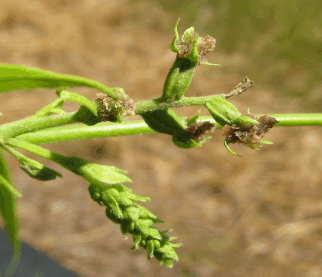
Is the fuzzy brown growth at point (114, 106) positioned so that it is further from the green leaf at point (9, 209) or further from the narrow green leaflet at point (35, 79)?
the green leaf at point (9, 209)

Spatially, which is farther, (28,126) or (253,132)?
(28,126)

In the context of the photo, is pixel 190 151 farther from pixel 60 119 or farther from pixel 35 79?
pixel 35 79

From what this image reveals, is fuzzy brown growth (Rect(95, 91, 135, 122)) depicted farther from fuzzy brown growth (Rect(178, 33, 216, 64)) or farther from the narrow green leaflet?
fuzzy brown growth (Rect(178, 33, 216, 64))

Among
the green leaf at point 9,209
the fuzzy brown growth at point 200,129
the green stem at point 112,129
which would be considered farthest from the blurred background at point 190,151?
the fuzzy brown growth at point 200,129

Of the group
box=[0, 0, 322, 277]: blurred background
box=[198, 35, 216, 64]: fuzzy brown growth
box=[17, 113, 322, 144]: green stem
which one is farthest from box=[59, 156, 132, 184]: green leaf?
box=[0, 0, 322, 277]: blurred background

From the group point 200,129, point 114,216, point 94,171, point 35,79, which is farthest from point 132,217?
point 35,79

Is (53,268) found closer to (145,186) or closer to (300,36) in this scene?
(145,186)
